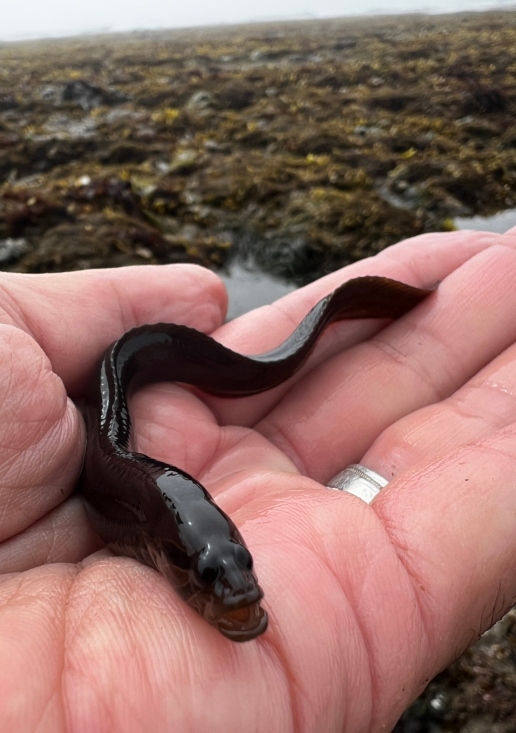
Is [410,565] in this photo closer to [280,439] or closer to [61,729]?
[61,729]

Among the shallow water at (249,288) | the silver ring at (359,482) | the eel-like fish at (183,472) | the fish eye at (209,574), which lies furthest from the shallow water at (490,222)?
the fish eye at (209,574)

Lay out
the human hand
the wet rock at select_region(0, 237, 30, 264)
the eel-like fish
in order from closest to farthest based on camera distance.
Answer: the human hand
the eel-like fish
the wet rock at select_region(0, 237, 30, 264)

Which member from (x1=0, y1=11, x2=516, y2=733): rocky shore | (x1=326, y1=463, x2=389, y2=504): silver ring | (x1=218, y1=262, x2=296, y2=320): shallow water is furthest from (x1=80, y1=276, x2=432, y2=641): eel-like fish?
(x1=218, y1=262, x2=296, y2=320): shallow water

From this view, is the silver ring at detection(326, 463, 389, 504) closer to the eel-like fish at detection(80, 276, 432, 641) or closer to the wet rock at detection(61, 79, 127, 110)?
the eel-like fish at detection(80, 276, 432, 641)

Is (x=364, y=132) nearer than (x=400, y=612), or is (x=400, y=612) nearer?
(x=400, y=612)

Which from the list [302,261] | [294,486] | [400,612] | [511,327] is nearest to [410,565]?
[400,612]

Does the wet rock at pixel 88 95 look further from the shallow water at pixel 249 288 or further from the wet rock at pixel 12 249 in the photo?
the shallow water at pixel 249 288

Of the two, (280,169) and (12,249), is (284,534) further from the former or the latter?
(280,169)
